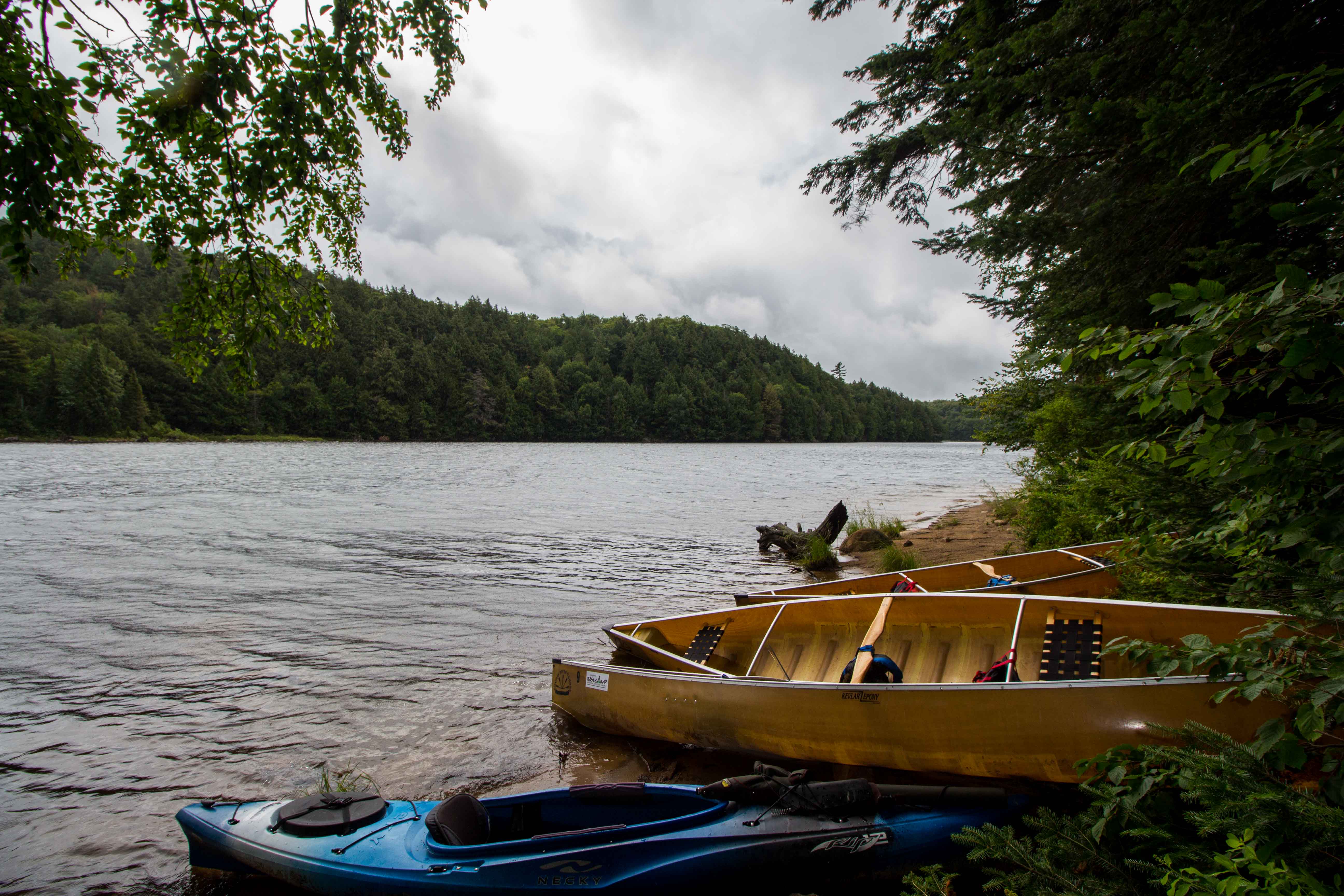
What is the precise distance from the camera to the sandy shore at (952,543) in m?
14.9

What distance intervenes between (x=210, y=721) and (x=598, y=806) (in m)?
5.37

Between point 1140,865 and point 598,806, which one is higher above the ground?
point 1140,865

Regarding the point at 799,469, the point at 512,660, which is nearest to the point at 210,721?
the point at 512,660

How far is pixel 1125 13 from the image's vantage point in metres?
6.19

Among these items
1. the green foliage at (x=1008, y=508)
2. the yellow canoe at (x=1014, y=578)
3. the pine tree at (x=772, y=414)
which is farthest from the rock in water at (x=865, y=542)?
the pine tree at (x=772, y=414)

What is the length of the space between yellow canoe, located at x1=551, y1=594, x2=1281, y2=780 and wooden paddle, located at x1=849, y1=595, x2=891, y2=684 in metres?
0.14

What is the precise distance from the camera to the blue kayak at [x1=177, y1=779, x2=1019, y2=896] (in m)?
3.87

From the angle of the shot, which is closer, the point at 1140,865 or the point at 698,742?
the point at 1140,865

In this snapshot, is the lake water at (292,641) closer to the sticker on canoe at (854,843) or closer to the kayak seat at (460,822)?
the kayak seat at (460,822)

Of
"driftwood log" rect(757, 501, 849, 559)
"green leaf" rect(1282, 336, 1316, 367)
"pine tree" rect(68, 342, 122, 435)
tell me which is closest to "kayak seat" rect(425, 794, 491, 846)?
"green leaf" rect(1282, 336, 1316, 367)

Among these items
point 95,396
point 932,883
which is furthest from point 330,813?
point 95,396

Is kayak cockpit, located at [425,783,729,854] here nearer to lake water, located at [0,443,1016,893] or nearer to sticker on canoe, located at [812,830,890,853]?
sticker on canoe, located at [812,830,890,853]

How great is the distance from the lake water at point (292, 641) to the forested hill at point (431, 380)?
50657mm

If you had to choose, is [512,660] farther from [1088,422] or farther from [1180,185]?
[1180,185]
